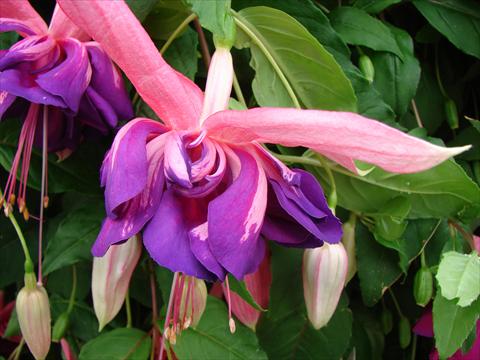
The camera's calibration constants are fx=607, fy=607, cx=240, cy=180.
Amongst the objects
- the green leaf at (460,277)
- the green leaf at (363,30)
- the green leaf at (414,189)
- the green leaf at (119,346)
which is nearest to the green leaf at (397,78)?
the green leaf at (363,30)

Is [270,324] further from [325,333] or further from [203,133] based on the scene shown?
[203,133]

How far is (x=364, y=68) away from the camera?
0.75 m

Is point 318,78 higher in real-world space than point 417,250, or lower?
higher

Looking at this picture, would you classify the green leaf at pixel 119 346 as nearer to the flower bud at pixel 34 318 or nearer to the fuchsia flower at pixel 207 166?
the flower bud at pixel 34 318

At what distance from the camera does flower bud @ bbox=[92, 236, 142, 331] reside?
23.5 inches

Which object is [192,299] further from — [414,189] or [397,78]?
[397,78]

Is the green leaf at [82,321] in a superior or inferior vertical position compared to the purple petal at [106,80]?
inferior

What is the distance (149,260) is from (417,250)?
34 cm

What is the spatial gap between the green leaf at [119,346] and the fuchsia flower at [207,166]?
1.12 ft

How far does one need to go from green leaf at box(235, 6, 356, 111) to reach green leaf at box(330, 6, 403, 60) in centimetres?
15

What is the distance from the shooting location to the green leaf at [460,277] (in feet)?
1.94

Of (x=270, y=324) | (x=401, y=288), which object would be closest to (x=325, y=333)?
(x=270, y=324)

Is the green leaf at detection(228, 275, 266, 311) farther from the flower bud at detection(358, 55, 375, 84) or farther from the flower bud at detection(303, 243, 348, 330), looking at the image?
the flower bud at detection(358, 55, 375, 84)

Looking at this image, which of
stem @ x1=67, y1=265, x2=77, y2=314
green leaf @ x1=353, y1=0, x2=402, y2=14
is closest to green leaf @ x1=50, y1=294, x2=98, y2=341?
stem @ x1=67, y1=265, x2=77, y2=314
